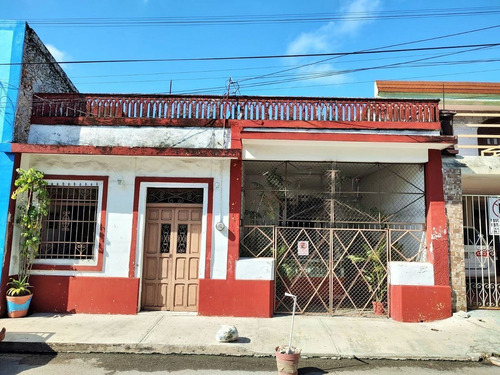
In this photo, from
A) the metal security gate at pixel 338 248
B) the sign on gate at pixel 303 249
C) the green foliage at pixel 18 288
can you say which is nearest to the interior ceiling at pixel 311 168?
the metal security gate at pixel 338 248

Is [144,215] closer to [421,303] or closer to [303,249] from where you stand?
[303,249]

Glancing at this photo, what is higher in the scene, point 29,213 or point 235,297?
point 29,213

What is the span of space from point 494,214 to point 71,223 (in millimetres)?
9351

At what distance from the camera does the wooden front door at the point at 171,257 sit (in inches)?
294

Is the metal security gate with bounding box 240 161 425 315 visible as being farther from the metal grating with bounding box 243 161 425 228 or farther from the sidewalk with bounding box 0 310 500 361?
the sidewalk with bounding box 0 310 500 361

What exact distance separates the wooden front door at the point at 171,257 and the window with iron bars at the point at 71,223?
1.20 metres

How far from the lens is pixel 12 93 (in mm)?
7266

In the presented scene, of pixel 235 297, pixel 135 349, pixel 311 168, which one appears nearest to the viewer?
pixel 135 349

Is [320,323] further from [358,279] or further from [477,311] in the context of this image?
[477,311]

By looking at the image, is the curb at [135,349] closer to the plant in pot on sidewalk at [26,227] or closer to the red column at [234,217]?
the plant in pot on sidewalk at [26,227]

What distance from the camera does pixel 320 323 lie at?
22.1 ft

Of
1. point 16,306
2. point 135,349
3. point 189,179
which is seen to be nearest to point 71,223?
point 16,306

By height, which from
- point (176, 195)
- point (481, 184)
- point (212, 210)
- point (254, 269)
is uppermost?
point (481, 184)

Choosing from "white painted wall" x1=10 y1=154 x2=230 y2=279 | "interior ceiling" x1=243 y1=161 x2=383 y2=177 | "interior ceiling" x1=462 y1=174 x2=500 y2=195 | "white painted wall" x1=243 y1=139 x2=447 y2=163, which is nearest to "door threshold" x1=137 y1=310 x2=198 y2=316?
"white painted wall" x1=10 y1=154 x2=230 y2=279
